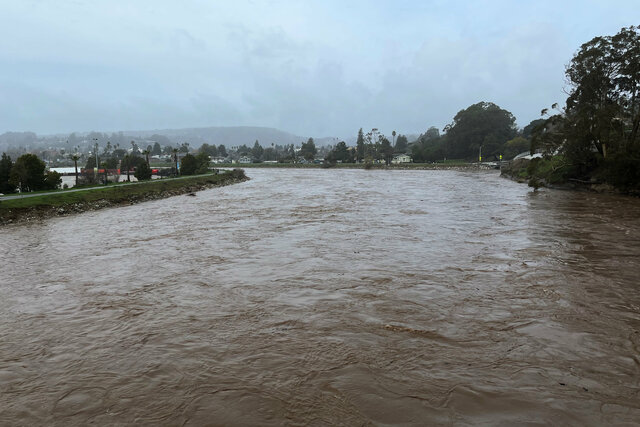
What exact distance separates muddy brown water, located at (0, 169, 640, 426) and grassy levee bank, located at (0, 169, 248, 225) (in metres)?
11.9

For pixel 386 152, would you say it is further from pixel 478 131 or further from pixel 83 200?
pixel 83 200

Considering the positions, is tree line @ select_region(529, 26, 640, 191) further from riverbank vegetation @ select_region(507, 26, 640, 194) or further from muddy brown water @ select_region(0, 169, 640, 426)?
muddy brown water @ select_region(0, 169, 640, 426)

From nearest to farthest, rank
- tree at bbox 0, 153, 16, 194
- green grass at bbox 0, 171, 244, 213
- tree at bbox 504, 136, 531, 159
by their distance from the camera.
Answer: green grass at bbox 0, 171, 244, 213 → tree at bbox 0, 153, 16, 194 → tree at bbox 504, 136, 531, 159

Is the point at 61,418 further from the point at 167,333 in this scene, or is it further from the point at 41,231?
the point at 41,231

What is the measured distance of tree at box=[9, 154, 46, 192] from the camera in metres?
36.3

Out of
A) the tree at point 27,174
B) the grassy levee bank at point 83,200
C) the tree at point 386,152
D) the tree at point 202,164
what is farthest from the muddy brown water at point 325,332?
the tree at point 386,152

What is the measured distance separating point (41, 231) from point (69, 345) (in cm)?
1825

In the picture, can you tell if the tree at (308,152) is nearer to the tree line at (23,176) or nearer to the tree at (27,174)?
the tree line at (23,176)

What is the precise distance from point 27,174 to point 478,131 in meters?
133

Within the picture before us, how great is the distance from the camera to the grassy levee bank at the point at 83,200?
27.1m

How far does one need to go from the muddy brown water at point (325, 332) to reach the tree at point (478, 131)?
426 feet

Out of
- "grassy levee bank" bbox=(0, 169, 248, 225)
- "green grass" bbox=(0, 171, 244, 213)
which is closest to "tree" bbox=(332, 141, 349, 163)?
"green grass" bbox=(0, 171, 244, 213)

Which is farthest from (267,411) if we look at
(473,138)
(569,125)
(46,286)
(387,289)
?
(473,138)

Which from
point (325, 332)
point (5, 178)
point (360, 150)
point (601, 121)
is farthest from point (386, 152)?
point (325, 332)
